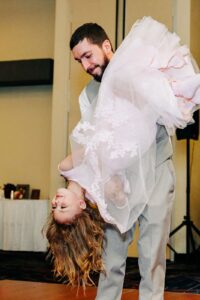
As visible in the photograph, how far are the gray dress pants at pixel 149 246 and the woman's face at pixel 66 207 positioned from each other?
0.27 metres

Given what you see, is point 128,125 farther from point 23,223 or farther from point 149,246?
point 23,223

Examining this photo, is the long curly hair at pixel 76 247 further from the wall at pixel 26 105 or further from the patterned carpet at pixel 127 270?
the wall at pixel 26 105

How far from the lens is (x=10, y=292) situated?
322 cm

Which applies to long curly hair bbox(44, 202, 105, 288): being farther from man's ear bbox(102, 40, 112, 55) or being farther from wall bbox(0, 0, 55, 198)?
A: wall bbox(0, 0, 55, 198)

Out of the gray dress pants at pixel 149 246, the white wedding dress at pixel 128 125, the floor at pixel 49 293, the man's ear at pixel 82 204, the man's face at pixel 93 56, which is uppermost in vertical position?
the man's face at pixel 93 56

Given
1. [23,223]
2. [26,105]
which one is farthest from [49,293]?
[26,105]

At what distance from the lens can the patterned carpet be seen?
366 centimetres

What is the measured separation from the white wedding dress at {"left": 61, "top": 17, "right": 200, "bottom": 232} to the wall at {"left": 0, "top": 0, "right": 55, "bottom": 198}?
4574 mm

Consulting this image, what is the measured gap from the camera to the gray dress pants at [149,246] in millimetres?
2115

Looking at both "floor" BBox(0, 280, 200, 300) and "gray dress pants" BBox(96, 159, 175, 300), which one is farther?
"floor" BBox(0, 280, 200, 300)

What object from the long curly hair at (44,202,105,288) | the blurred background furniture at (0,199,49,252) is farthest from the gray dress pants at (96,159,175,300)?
the blurred background furniture at (0,199,49,252)

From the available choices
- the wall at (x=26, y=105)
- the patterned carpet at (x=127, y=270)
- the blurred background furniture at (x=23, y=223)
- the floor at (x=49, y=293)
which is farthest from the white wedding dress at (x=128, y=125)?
the wall at (x=26, y=105)

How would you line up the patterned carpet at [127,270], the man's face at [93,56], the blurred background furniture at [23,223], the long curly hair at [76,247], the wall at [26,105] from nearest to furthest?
the long curly hair at [76,247]
the man's face at [93,56]
the patterned carpet at [127,270]
the blurred background furniture at [23,223]
the wall at [26,105]

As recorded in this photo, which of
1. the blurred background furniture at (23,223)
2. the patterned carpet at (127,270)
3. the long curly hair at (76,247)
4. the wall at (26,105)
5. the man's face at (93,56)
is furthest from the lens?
the wall at (26,105)
